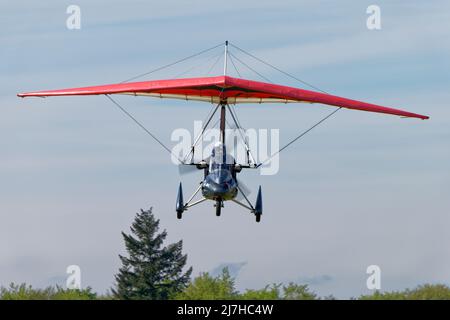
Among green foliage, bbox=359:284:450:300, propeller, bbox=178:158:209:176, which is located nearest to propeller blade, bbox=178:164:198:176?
propeller, bbox=178:158:209:176

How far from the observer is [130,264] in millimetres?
66750

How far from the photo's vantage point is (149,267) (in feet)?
214

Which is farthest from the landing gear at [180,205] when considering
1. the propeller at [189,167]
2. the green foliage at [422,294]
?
the green foliage at [422,294]

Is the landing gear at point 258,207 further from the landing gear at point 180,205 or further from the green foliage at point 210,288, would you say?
the green foliage at point 210,288

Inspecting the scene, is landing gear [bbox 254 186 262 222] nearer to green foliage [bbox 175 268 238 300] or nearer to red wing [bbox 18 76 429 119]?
red wing [bbox 18 76 429 119]

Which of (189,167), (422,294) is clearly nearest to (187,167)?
(189,167)

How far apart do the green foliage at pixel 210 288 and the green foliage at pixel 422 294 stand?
5462mm

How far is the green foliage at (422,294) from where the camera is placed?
56.4 m

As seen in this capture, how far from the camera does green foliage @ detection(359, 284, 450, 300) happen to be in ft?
185
